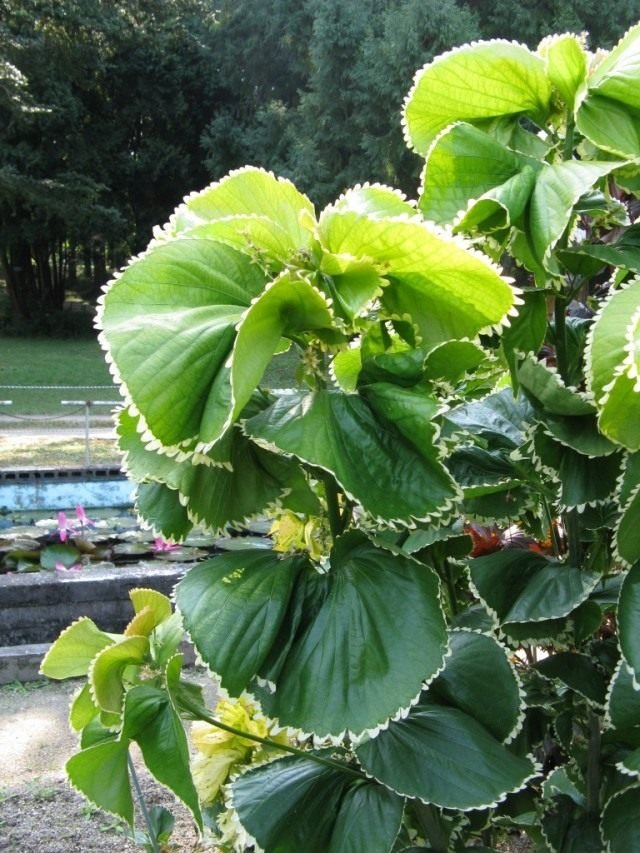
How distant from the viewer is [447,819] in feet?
4.32

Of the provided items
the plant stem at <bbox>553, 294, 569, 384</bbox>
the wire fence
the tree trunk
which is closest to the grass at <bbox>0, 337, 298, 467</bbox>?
the wire fence

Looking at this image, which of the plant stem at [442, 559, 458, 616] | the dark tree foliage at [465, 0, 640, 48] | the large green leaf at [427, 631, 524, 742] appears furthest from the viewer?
the dark tree foliage at [465, 0, 640, 48]

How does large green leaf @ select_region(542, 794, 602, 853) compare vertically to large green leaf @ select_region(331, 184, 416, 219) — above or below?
below

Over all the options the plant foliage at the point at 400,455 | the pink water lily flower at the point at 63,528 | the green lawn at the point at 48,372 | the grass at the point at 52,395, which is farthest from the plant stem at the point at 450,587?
the green lawn at the point at 48,372

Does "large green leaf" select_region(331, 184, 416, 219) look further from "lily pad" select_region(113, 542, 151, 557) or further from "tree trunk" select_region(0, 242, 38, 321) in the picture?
"tree trunk" select_region(0, 242, 38, 321)

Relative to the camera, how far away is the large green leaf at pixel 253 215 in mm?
938

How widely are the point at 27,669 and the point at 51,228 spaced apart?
1869 cm

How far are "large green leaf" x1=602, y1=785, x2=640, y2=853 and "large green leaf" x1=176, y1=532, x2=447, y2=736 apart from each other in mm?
405

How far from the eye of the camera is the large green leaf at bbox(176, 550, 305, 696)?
956mm

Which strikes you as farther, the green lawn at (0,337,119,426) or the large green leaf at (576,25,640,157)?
the green lawn at (0,337,119,426)

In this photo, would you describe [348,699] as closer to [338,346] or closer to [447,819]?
[338,346]

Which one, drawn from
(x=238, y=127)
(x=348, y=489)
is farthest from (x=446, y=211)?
(x=238, y=127)

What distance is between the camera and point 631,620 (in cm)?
97

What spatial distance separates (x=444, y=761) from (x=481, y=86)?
0.77 meters
